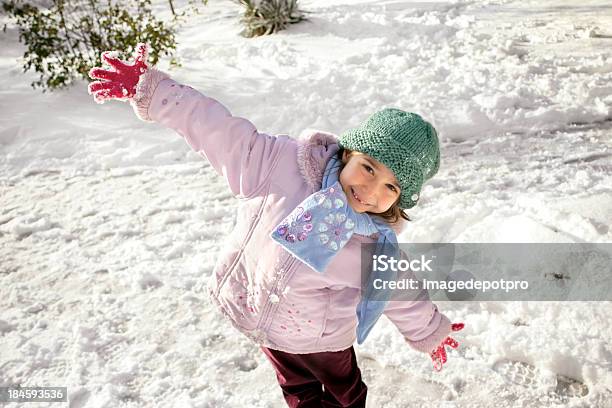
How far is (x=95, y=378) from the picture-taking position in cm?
246

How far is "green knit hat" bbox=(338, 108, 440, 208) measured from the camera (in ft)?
5.41

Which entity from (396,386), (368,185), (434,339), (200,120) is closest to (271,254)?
(368,185)

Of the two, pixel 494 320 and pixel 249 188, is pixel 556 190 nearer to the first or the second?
pixel 494 320

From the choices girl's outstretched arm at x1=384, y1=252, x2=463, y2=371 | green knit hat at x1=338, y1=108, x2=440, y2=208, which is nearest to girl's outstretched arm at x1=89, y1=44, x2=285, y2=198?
green knit hat at x1=338, y1=108, x2=440, y2=208

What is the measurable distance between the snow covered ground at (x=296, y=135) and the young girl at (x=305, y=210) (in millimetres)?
614

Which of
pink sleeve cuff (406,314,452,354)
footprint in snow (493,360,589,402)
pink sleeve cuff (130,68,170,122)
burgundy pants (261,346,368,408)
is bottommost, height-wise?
footprint in snow (493,360,589,402)

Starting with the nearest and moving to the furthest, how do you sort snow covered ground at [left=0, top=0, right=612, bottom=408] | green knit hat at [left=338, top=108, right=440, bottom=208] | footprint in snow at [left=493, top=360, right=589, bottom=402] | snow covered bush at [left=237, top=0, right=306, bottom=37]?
green knit hat at [left=338, top=108, right=440, bottom=208] < footprint in snow at [left=493, top=360, right=589, bottom=402] < snow covered ground at [left=0, top=0, right=612, bottom=408] < snow covered bush at [left=237, top=0, right=306, bottom=37]

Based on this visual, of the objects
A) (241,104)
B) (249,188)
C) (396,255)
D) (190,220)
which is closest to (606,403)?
(396,255)

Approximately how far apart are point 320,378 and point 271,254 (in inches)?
21.5

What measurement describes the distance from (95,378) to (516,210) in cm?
227

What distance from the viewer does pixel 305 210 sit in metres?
1.72

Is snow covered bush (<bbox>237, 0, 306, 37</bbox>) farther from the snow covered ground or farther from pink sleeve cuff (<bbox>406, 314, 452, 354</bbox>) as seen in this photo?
pink sleeve cuff (<bbox>406, 314, 452, 354</bbox>)

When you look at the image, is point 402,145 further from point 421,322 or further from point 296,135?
point 296,135

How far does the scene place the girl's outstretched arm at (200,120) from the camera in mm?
1841
